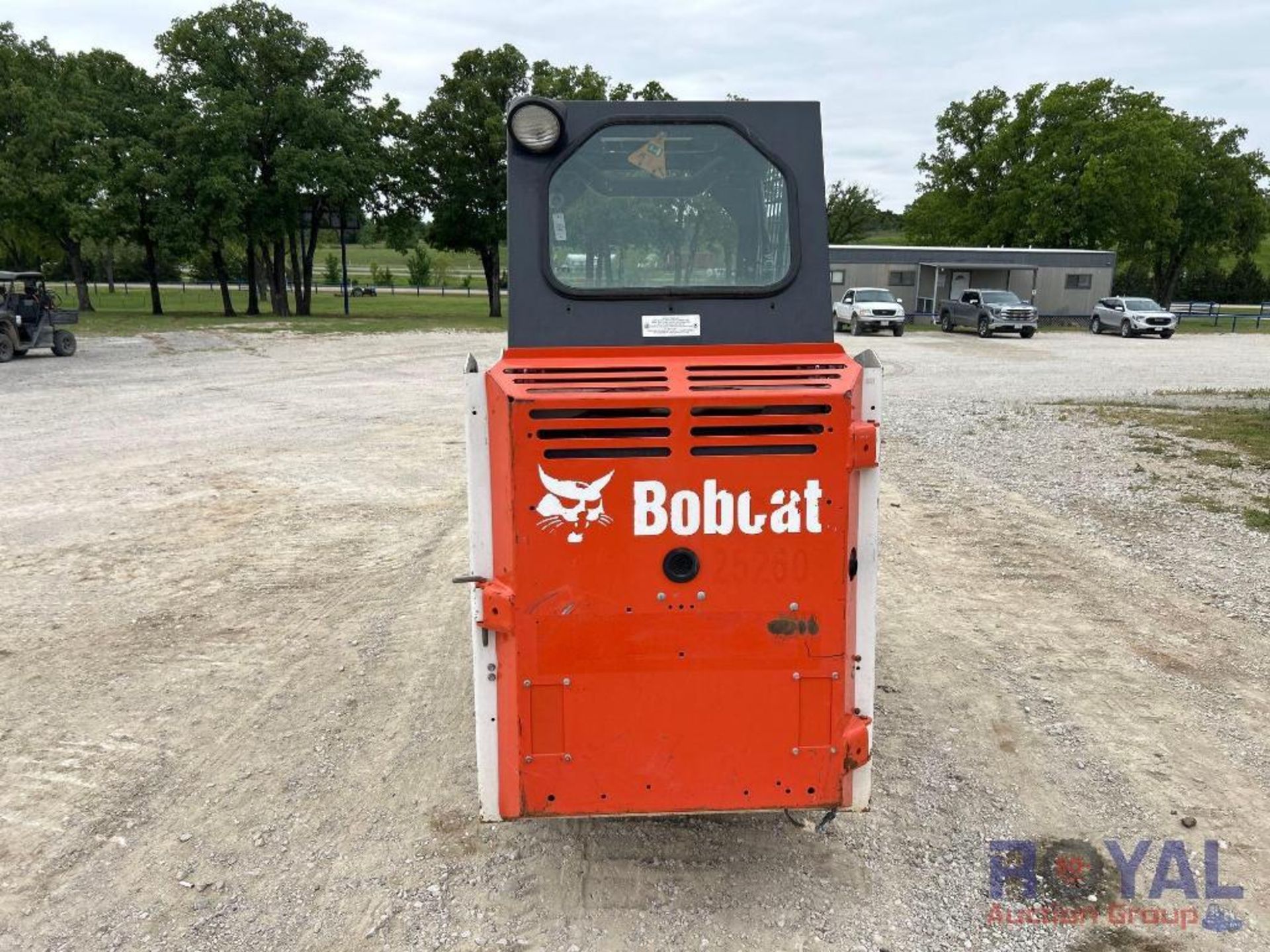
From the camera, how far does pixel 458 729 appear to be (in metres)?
4.44

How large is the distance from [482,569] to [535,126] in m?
1.65

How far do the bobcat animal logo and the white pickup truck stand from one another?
29457 millimetres

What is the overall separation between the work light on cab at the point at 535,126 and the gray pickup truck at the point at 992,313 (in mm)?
31078

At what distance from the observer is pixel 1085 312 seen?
3903cm

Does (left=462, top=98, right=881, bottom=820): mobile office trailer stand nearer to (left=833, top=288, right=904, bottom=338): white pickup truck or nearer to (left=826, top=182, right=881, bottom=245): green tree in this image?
(left=833, top=288, right=904, bottom=338): white pickup truck

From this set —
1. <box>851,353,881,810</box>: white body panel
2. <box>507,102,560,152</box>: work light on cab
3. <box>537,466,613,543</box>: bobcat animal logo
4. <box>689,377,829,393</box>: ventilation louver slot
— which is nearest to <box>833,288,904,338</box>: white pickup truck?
<box>507,102,560,152</box>: work light on cab

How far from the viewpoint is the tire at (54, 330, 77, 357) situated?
70.4 ft

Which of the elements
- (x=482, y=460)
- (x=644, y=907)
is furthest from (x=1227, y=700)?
(x=482, y=460)

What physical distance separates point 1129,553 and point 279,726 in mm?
6250

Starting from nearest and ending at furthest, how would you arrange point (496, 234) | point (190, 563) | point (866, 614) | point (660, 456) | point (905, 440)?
point (660, 456), point (866, 614), point (190, 563), point (905, 440), point (496, 234)

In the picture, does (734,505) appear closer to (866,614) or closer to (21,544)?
(866,614)

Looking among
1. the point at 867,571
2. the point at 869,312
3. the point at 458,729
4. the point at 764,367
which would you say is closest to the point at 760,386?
the point at 764,367

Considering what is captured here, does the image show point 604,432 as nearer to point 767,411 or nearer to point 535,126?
point 767,411

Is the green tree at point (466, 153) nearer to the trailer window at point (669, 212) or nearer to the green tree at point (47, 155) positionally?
the green tree at point (47, 155)
